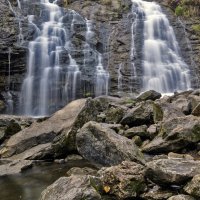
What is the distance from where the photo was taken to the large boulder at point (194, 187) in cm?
610

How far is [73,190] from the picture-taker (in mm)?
6688

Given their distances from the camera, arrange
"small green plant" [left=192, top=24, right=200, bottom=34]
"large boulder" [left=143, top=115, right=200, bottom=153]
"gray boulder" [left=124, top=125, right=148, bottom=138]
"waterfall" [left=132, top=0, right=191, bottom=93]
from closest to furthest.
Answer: "large boulder" [left=143, top=115, right=200, bottom=153] → "gray boulder" [left=124, top=125, right=148, bottom=138] → "waterfall" [left=132, top=0, right=191, bottom=93] → "small green plant" [left=192, top=24, right=200, bottom=34]

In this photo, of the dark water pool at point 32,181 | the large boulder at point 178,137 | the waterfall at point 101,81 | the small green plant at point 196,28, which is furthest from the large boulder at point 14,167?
the small green plant at point 196,28

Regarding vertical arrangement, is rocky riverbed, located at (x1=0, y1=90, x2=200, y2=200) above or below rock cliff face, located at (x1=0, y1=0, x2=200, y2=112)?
below

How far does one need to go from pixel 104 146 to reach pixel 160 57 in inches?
864

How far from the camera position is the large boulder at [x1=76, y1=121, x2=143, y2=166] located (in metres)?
9.60

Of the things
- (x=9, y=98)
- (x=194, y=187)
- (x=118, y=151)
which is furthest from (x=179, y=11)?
(x=194, y=187)

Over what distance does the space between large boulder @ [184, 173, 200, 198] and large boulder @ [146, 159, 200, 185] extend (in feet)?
0.64

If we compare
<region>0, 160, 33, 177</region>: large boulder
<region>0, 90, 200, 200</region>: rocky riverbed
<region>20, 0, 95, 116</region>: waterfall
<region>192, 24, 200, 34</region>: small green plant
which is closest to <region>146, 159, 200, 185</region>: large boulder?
<region>0, 90, 200, 200</region>: rocky riverbed

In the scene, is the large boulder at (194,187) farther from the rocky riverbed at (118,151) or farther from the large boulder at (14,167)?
the large boulder at (14,167)

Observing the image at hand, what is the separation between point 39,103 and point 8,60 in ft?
14.9


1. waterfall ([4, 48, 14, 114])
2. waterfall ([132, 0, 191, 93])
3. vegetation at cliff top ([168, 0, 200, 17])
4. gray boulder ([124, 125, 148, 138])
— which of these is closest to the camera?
gray boulder ([124, 125, 148, 138])

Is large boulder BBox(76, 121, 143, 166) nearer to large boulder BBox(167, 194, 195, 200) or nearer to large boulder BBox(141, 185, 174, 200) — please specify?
large boulder BBox(141, 185, 174, 200)

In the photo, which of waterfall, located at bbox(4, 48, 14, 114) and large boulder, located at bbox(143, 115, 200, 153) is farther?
waterfall, located at bbox(4, 48, 14, 114)
